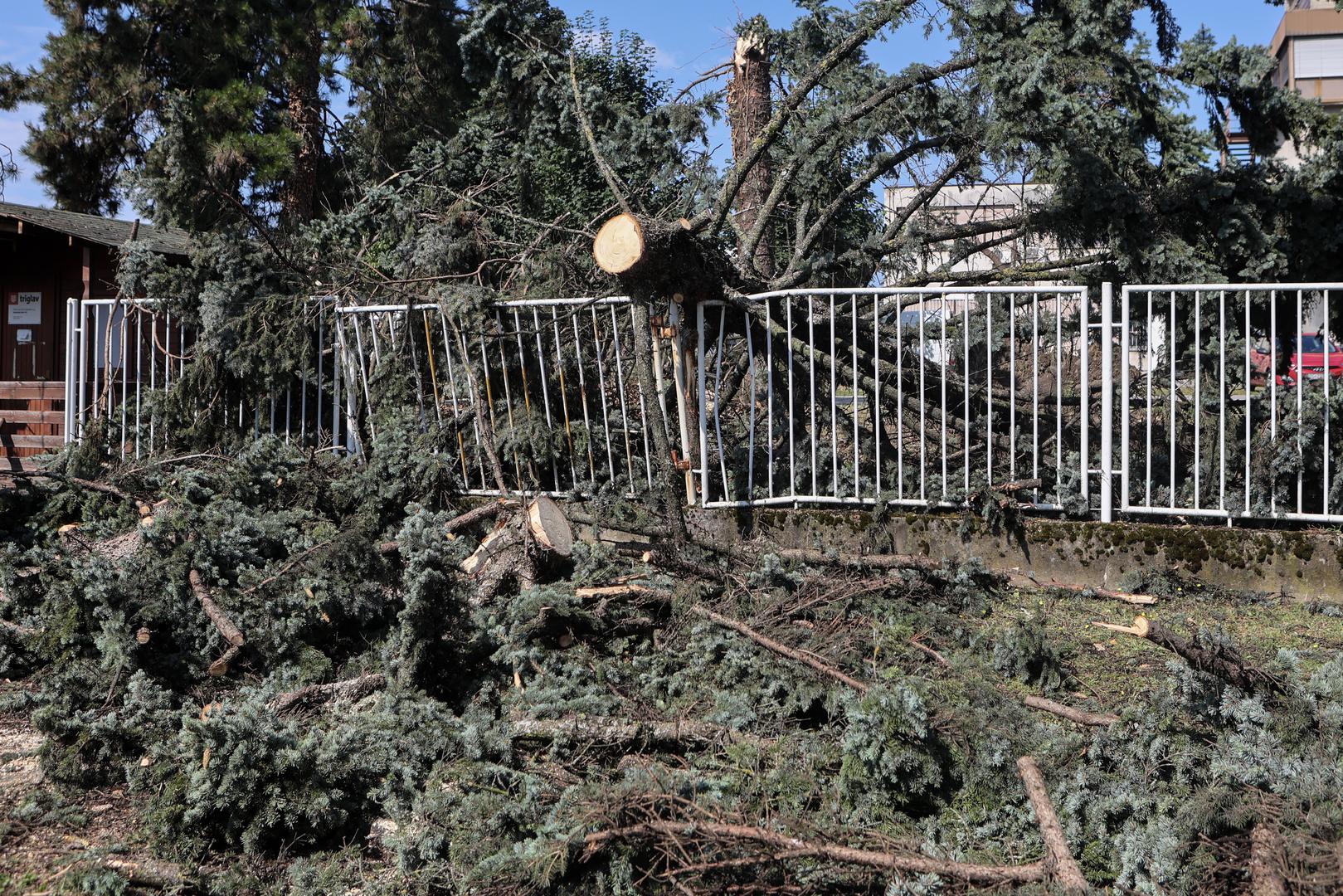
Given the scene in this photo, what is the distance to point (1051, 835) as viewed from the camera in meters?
3.31

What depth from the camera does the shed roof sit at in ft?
41.5

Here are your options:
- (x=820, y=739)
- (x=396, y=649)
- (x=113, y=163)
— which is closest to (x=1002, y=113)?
(x=820, y=739)

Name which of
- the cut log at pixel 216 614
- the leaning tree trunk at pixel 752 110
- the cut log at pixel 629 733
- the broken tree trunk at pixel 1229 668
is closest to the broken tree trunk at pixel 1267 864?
the broken tree trunk at pixel 1229 668

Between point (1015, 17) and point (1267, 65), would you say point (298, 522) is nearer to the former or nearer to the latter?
point (1015, 17)

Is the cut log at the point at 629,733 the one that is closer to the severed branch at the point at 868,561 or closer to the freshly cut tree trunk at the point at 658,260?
the severed branch at the point at 868,561

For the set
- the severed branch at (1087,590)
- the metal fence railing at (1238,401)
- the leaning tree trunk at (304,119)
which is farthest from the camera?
the leaning tree trunk at (304,119)

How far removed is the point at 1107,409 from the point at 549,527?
320cm

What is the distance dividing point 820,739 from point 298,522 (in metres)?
4.00

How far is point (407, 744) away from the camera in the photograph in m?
4.10

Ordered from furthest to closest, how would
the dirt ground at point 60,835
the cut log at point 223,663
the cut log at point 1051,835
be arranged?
1. the cut log at point 223,663
2. the dirt ground at point 60,835
3. the cut log at point 1051,835

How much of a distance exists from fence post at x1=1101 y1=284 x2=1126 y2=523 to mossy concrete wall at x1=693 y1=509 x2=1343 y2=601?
0.50 ft

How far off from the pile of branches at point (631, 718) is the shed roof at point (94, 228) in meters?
7.30

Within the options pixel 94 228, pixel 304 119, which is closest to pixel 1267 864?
pixel 94 228

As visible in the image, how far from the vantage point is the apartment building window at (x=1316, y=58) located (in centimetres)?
4178
